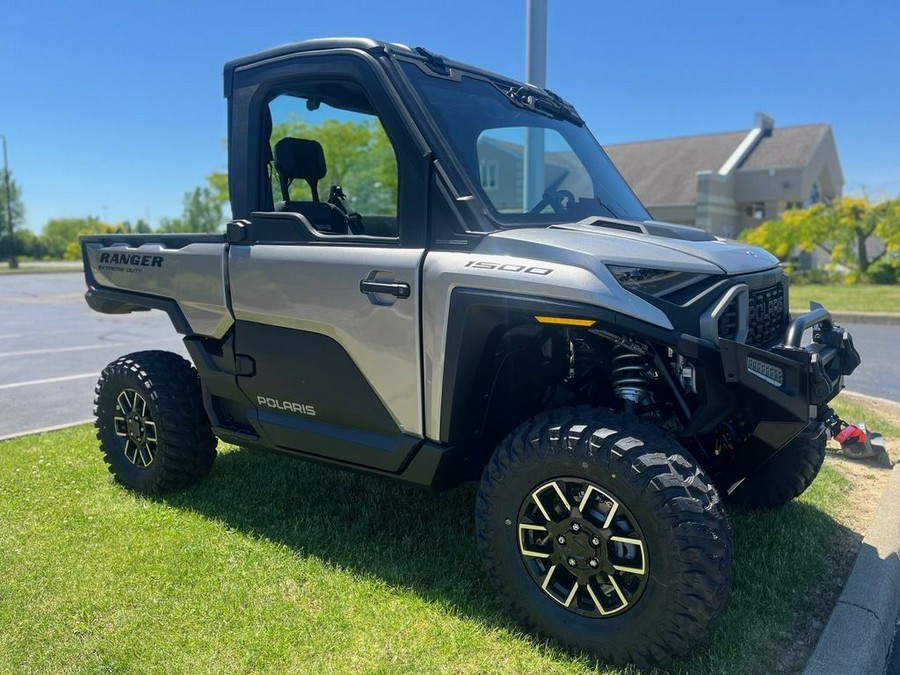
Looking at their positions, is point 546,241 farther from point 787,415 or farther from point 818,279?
point 818,279

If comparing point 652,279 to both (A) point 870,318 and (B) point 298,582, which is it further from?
(A) point 870,318

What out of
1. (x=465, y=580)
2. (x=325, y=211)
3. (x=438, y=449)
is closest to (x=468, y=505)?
(x=465, y=580)

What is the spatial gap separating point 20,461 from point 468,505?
329cm

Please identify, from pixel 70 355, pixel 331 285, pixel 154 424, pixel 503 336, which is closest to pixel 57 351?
pixel 70 355

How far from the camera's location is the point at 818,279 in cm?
2566

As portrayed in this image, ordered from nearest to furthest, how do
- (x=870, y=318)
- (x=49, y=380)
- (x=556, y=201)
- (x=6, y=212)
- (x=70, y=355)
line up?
1. (x=556, y=201)
2. (x=49, y=380)
3. (x=70, y=355)
4. (x=870, y=318)
5. (x=6, y=212)

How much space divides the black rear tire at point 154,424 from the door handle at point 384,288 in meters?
1.77

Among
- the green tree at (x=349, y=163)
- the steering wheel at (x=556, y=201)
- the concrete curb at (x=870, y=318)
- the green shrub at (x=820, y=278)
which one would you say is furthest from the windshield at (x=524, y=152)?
the green shrub at (x=820, y=278)

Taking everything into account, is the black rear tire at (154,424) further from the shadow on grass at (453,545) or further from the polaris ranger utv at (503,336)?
the shadow on grass at (453,545)

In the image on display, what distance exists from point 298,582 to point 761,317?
2.38 m

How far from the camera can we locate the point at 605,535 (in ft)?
8.73

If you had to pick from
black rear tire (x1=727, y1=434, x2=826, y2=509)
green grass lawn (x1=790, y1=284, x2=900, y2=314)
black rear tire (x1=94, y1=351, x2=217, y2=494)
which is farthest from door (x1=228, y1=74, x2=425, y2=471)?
green grass lawn (x1=790, y1=284, x2=900, y2=314)

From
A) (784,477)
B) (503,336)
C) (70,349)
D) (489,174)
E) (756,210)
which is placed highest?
(756,210)

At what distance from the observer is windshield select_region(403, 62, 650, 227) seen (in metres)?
3.14
